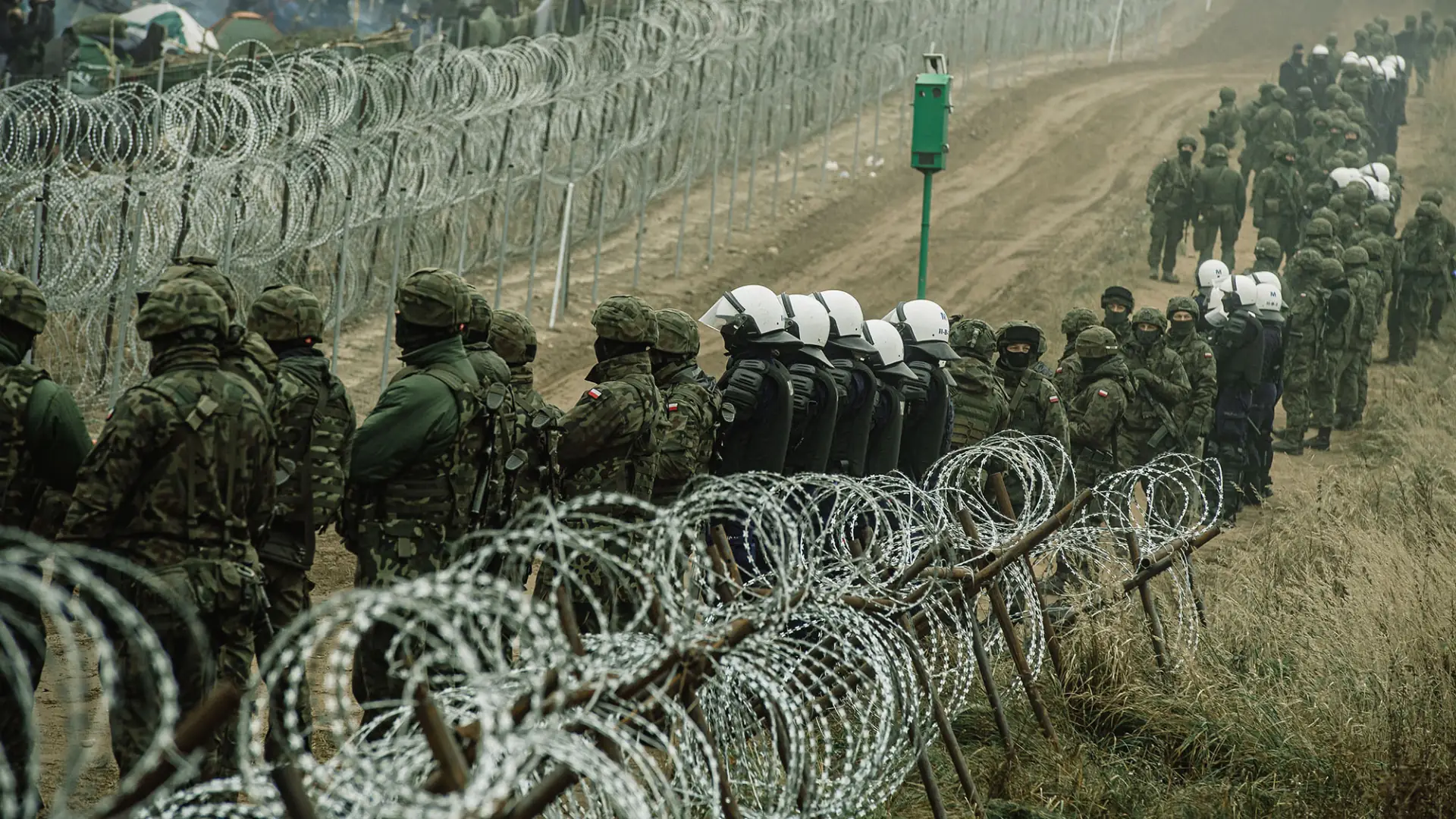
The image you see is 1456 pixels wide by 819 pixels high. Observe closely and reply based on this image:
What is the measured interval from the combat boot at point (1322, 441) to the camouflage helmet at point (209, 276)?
11431 mm

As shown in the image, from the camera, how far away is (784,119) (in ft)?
77.4

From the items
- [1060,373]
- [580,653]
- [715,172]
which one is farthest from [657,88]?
[580,653]

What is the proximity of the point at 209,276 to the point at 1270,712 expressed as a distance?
14.3ft

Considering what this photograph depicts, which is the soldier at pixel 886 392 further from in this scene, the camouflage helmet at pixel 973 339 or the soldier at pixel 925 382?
the camouflage helmet at pixel 973 339

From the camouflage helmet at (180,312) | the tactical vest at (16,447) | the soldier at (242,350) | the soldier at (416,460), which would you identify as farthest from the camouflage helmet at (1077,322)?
the tactical vest at (16,447)

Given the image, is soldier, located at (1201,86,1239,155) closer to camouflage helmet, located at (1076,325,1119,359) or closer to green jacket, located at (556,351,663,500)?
camouflage helmet, located at (1076,325,1119,359)

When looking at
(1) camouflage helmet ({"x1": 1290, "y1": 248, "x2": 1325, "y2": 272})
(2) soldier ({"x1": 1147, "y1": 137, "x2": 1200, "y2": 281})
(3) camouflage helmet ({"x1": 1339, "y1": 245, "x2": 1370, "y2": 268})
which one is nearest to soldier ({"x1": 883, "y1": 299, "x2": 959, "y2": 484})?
(1) camouflage helmet ({"x1": 1290, "y1": 248, "x2": 1325, "y2": 272})

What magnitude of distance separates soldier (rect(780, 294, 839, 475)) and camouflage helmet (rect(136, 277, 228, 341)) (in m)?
3.44

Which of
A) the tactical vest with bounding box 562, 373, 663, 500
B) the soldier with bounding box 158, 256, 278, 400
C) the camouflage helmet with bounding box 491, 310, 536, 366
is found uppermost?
the soldier with bounding box 158, 256, 278, 400

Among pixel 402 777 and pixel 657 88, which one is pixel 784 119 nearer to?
pixel 657 88

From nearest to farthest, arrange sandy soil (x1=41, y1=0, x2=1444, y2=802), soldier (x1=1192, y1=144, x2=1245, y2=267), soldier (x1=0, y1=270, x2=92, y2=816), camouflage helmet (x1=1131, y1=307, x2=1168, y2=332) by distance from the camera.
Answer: soldier (x1=0, y1=270, x2=92, y2=816)
camouflage helmet (x1=1131, y1=307, x2=1168, y2=332)
sandy soil (x1=41, y1=0, x2=1444, y2=802)
soldier (x1=1192, y1=144, x2=1245, y2=267)

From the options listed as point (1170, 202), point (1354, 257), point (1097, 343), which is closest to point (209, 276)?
point (1097, 343)

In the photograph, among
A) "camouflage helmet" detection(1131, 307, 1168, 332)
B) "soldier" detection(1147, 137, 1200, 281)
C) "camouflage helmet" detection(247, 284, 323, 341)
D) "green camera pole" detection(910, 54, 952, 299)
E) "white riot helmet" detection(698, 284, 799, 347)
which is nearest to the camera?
"camouflage helmet" detection(247, 284, 323, 341)

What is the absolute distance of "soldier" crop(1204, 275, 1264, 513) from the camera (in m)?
13.1
